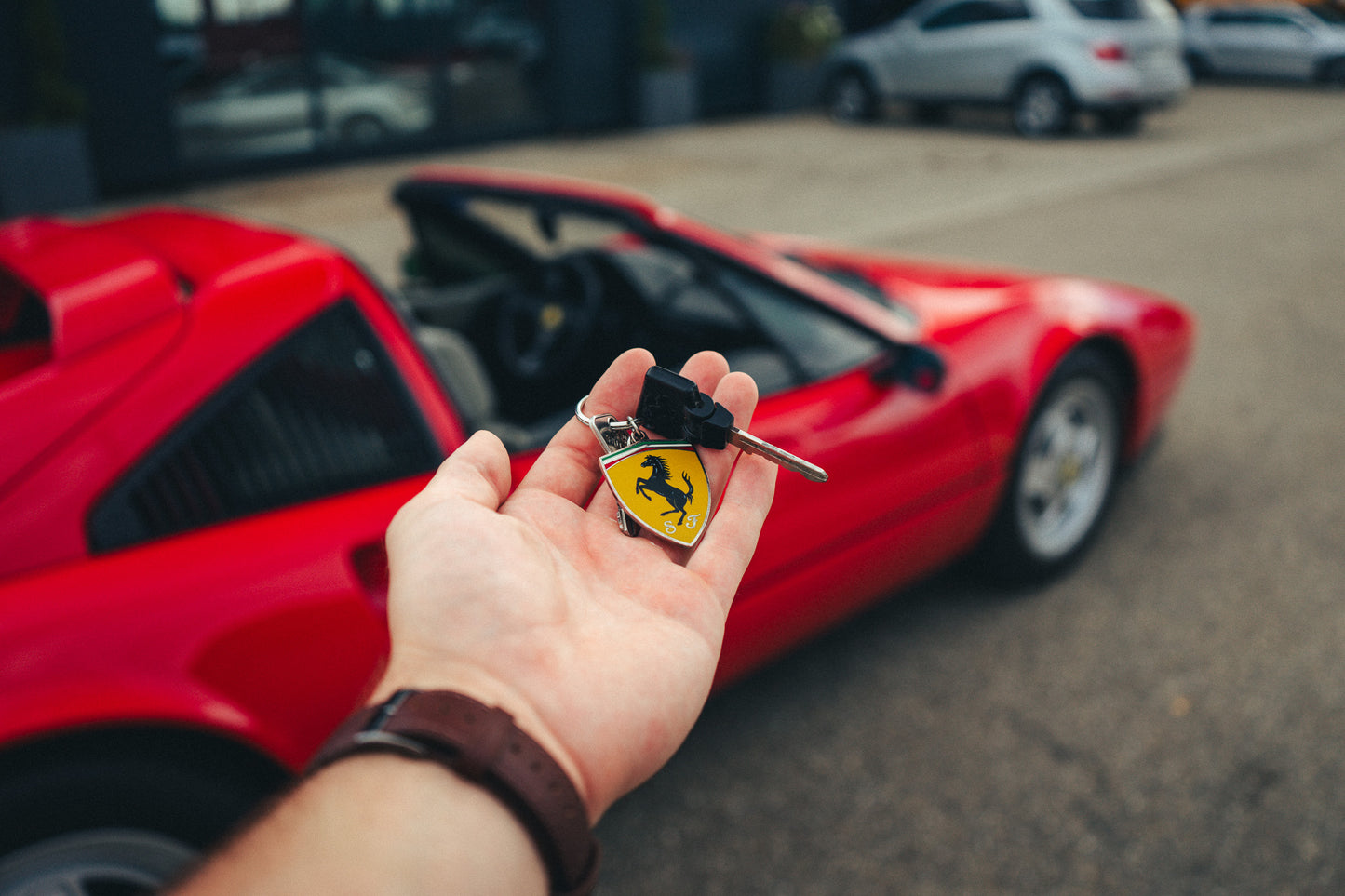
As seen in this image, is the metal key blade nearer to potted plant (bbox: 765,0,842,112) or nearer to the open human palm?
the open human palm

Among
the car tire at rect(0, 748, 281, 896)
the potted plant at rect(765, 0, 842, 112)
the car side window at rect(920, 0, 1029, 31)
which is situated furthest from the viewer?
→ the potted plant at rect(765, 0, 842, 112)

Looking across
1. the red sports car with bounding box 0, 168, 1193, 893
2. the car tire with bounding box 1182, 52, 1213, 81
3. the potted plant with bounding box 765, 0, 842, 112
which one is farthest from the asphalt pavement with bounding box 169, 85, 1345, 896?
the car tire with bounding box 1182, 52, 1213, 81

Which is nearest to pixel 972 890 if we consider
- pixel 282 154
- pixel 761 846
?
pixel 761 846

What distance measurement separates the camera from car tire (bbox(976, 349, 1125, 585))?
107 inches

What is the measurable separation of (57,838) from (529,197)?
1.88 m

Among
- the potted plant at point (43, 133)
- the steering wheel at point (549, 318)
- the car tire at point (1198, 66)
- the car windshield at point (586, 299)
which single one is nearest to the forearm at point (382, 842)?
the car windshield at point (586, 299)

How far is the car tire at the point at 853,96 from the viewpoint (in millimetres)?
13085

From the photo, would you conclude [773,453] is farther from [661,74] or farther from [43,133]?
[661,74]

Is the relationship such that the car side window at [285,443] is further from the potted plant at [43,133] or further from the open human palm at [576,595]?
the potted plant at [43,133]

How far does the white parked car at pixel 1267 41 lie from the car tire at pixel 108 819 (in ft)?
64.6

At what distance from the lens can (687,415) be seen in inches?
48.9

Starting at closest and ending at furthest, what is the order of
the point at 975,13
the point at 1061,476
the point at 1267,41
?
the point at 1061,476 → the point at 975,13 → the point at 1267,41

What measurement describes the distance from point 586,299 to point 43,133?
7179mm

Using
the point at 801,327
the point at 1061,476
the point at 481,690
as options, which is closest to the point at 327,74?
the point at 801,327
